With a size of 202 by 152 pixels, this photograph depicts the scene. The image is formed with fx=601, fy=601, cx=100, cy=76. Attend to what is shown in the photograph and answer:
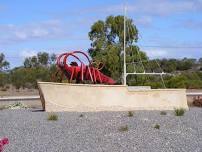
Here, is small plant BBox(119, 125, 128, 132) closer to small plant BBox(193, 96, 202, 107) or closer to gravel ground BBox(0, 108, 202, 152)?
gravel ground BBox(0, 108, 202, 152)

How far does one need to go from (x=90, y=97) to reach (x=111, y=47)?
30.7 metres

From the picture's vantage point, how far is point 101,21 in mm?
63906

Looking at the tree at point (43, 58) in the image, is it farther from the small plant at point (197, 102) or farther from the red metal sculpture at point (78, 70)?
the red metal sculpture at point (78, 70)

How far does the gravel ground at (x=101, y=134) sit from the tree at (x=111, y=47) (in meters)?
33.1

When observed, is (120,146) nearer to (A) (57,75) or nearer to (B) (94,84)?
(B) (94,84)

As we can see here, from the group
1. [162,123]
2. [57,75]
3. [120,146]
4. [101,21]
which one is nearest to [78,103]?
[57,75]

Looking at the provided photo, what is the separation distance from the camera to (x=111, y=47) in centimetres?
6216

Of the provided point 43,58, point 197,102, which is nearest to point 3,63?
point 43,58

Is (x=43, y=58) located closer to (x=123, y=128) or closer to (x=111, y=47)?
(x=111, y=47)

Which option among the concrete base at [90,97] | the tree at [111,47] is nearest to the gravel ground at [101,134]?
the concrete base at [90,97]

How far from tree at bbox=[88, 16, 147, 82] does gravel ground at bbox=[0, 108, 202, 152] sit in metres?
33.1

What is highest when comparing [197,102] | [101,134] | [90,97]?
[90,97]

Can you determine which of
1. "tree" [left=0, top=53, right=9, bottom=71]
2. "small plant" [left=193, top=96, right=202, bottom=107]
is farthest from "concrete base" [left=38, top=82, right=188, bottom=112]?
"tree" [left=0, top=53, right=9, bottom=71]

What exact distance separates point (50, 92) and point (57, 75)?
476 cm
